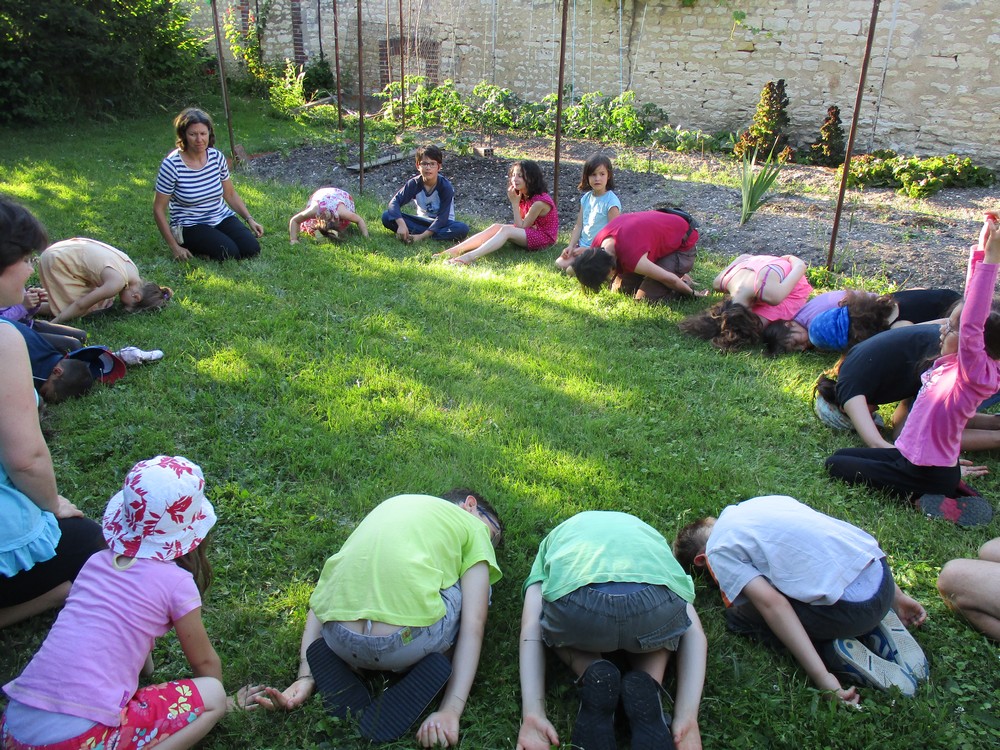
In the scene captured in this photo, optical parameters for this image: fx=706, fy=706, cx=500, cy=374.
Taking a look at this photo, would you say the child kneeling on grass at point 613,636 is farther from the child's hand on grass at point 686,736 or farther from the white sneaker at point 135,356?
the white sneaker at point 135,356

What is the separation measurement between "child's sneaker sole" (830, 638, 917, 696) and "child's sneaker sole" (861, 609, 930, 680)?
37 millimetres

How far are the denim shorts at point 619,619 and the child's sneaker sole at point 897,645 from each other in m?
0.75

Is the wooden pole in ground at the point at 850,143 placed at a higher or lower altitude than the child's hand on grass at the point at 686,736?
higher

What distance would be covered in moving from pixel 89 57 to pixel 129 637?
12.0 metres

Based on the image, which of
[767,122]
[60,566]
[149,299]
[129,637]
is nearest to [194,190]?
[149,299]

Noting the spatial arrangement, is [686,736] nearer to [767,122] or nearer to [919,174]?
[919,174]

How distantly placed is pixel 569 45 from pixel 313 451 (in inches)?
442

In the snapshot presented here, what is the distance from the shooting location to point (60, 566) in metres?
2.33

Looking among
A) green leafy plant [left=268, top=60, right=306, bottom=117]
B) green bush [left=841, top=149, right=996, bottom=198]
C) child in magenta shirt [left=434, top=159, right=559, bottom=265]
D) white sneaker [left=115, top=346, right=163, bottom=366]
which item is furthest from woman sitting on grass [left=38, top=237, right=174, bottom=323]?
green leafy plant [left=268, top=60, right=306, bottom=117]

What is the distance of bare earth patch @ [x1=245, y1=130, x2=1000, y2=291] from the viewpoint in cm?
606

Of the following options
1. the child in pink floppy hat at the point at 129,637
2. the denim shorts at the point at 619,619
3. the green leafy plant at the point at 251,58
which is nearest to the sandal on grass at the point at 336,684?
the child in pink floppy hat at the point at 129,637

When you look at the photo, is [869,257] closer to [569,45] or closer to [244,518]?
[244,518]

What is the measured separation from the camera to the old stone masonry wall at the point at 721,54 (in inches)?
373

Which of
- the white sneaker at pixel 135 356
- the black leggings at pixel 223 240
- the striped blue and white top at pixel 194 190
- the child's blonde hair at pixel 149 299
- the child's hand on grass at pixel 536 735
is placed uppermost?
the striped blue and white top at pixel 194 190
